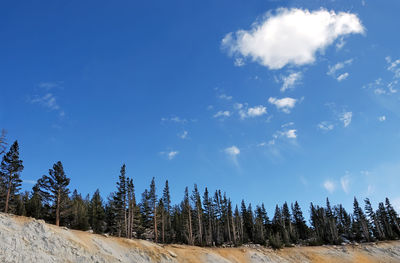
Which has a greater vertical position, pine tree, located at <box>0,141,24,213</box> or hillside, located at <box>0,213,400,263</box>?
pine tree, located at <box>0,141,24,213</box>

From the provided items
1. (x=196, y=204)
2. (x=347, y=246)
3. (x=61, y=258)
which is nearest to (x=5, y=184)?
(x=61, y=258)

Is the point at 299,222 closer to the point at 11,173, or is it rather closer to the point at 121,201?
the point at 121,201

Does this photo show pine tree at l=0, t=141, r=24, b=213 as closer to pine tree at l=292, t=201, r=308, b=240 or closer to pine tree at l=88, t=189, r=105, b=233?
pine tree at l=88, t=189, r=105, b=233

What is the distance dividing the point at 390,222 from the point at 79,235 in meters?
96.0

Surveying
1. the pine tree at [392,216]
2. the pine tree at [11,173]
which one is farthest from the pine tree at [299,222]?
the pine tree at [11,173]

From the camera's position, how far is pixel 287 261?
5422cm

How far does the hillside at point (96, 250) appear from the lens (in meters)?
28.4

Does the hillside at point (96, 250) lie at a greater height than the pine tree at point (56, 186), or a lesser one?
lesser

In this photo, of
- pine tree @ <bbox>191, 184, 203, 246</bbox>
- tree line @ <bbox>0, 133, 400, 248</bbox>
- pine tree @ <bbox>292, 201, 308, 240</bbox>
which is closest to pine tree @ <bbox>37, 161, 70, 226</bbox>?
tree line @ <bbox>0, 133, 400, 248</bbox>

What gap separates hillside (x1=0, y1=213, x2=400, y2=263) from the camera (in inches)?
1117

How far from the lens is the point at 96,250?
112 feet

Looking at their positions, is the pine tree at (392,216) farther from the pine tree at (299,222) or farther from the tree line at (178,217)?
the pine tree at (299,222)

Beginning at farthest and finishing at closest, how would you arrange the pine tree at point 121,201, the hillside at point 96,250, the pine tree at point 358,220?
the pine tree at point 358,220 → the pine tree at point 121,201 → the hillside at point 96,250

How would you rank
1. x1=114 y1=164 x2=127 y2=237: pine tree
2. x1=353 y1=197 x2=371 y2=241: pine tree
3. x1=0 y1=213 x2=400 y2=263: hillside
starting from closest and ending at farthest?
x1=0 y1=213 x2=400 y2=263: hillside, x1=114 y1=164 x2=127 y2=237: pine tree, x1=353 y1=197 x2=371 y2=241: pine tree
